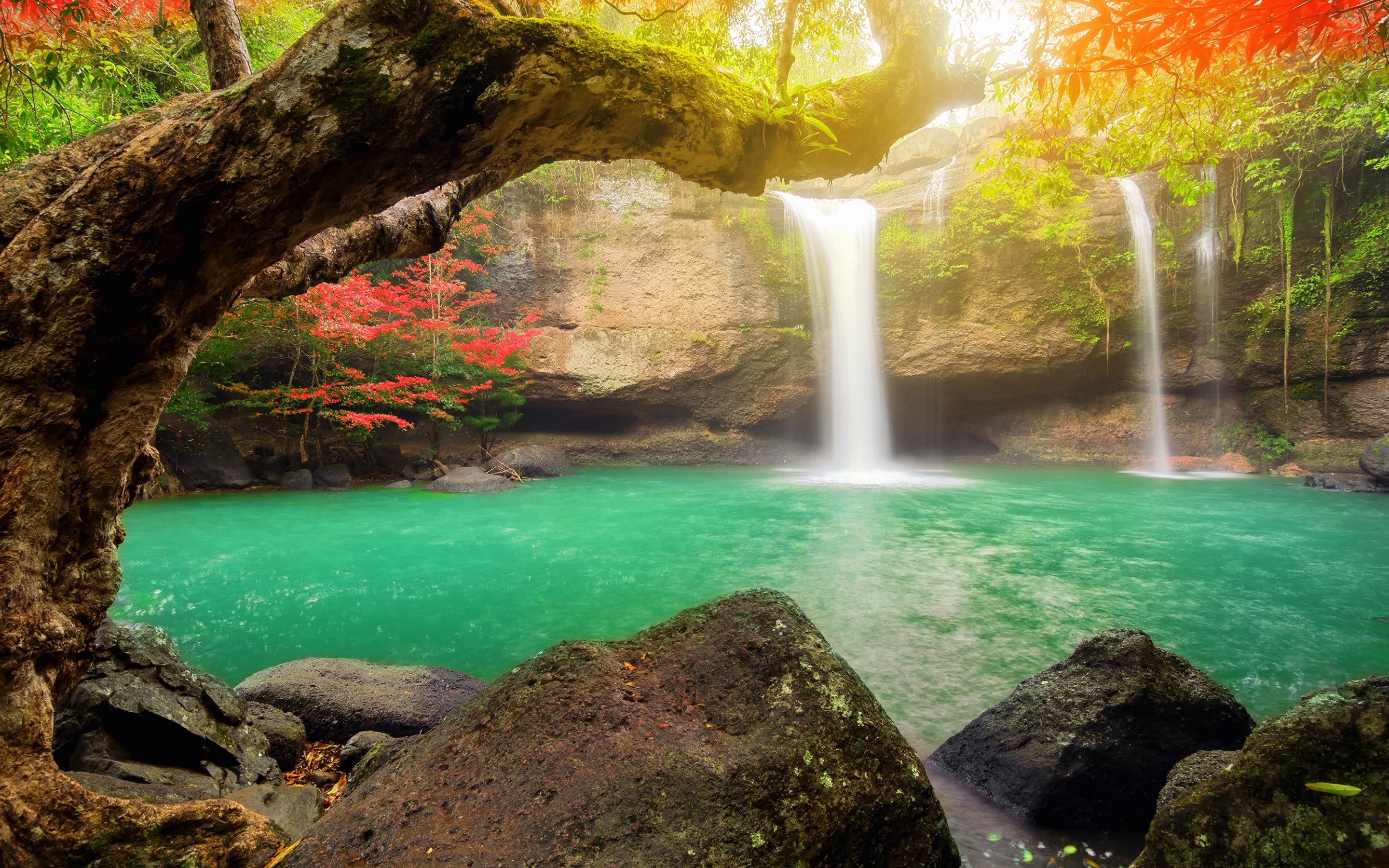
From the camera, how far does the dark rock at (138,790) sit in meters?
2.06

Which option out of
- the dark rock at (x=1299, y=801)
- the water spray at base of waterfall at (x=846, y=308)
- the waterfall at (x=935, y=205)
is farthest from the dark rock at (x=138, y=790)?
the waterfall at (x=935, y=205)

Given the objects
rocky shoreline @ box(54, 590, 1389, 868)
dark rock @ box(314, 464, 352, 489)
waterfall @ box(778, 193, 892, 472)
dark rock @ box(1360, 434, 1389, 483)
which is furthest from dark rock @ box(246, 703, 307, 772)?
dark rock @ box(1360, 434, 1389, 483)

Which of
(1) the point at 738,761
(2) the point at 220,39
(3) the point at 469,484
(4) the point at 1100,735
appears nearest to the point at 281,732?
(1) the point at 738,761

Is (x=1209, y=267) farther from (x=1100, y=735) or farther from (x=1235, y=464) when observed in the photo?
(x=1100, y=735)

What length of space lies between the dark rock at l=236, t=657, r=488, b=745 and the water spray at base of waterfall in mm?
13666

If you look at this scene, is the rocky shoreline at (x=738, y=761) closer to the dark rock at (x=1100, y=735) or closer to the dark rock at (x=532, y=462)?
the dark rock at (x=1100, y=735)

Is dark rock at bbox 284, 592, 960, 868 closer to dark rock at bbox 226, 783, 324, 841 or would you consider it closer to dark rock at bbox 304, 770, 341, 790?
dark rock at bbox 226, 783, 324, 841

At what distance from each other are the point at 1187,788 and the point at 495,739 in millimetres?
2320

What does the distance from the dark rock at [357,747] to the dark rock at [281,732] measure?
21 centimetres

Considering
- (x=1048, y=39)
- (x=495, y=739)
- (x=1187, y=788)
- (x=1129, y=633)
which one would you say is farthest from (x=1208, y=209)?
(x=495, y=739)

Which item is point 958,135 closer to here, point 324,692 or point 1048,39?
point 1048,39

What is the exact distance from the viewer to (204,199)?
179cm

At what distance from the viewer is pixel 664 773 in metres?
1.77

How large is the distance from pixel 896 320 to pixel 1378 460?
9573mm
